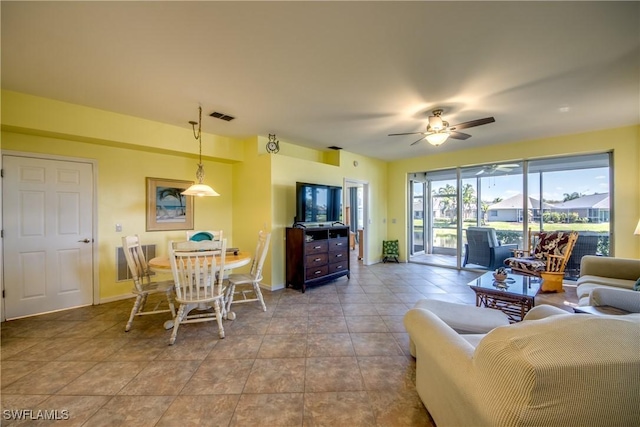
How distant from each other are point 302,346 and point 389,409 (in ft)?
3.39

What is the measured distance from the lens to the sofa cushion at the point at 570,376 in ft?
2.80

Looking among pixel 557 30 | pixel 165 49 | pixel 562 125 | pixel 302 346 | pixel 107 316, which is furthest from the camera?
pixel 562 125

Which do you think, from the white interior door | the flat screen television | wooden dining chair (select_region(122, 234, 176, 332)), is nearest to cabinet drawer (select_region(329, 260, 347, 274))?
the flat screen television

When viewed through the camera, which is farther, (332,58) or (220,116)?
(220,116)

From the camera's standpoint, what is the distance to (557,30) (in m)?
1.92

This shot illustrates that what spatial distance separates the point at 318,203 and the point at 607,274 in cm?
414

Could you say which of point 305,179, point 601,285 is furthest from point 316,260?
point 601,285

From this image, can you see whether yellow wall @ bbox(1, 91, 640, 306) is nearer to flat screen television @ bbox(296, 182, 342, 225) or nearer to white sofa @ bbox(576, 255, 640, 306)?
flat screen television @ bbox(296, 182, 342, 225)

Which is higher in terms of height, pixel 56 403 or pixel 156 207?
pixel 156 207

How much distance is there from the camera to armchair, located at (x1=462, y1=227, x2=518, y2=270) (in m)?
5.36

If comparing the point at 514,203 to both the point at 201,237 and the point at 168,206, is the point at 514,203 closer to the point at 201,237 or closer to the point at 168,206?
the point at 201,237

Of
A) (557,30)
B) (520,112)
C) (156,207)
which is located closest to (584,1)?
(557,30)

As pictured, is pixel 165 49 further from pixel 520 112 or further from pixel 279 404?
pixel 520 112

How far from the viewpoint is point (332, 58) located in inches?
90.0
